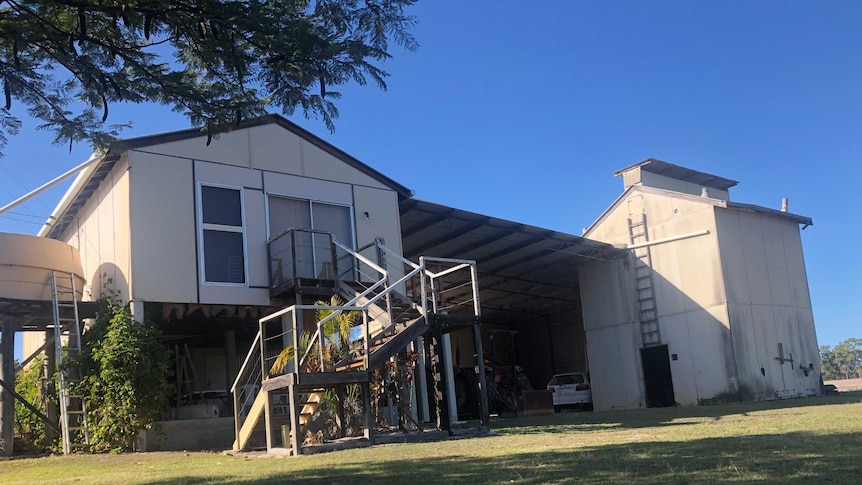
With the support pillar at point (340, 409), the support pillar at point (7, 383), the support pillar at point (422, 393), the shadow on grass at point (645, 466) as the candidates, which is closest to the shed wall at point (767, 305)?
the support pillar at point (422, 393)

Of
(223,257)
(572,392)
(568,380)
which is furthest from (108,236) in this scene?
(568,380)

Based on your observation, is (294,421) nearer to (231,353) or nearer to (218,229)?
(218,229)

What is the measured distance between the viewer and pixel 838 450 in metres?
6.72

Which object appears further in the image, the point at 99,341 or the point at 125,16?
the point at 99,341

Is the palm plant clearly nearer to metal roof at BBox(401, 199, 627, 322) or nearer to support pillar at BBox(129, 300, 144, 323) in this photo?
support pillar at BBox(129, 300, 144, 323)

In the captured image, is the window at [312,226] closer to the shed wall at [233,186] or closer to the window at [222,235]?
the shed wall at [233,186]

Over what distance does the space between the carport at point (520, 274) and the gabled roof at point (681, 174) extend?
2913mm

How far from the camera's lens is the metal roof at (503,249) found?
65.6 ft

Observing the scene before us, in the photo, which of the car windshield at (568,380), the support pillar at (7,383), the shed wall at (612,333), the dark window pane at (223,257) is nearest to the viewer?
the support pillar at (7,383)

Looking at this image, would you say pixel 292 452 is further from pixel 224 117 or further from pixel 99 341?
pixel 99 341

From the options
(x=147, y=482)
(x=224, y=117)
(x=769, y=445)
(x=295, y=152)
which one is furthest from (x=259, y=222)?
(x=769, y=445)

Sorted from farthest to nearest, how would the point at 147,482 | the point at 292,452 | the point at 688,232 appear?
the point at 688,232, the point at 292,452, the point at 147,482

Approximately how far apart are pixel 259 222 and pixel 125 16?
9.15 metres

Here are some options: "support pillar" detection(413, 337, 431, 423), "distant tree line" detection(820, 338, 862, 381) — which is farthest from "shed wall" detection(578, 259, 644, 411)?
"distant tree line" detection(820, 338, 862, 381)
